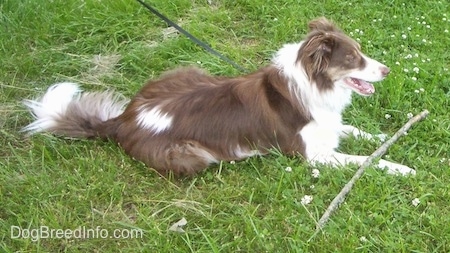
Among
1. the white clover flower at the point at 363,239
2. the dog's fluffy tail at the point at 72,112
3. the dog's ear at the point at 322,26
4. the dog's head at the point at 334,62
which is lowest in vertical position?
the white clover flower at the point at 363,239

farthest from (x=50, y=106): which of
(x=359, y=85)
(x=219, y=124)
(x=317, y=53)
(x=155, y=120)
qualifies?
(x=359, y=85)

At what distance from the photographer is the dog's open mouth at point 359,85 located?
379 centimetres

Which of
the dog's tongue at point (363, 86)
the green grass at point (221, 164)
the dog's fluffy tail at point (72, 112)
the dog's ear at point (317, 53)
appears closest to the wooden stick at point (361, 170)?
the green grass at point (221, 164)

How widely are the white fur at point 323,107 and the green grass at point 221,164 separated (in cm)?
13

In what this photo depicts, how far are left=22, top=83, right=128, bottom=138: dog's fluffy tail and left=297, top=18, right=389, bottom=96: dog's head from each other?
1473mm

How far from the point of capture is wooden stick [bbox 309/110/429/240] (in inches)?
132

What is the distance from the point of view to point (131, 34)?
529cm

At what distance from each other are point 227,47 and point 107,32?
1153mm

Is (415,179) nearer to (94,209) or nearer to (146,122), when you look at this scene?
(146,122)

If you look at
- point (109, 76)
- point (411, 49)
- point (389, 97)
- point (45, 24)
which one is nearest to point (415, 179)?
point (389, 97)

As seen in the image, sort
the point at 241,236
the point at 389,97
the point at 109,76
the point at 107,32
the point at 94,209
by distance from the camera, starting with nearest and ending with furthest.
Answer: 1. the point at 241,236
2. the point at 94,209
3. the point at 389,97
4. the point at 109,76
5. the point at 107,32

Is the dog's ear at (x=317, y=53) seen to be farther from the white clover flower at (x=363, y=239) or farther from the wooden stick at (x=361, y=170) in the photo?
the white clover flower at (x=363, y=239)

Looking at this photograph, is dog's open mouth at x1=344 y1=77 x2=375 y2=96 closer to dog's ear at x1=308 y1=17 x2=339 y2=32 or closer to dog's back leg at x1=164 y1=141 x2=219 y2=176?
dog's ear at x1=308 y1=17 x2=339 y2=32

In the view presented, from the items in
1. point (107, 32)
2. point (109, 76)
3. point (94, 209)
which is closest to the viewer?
point (94, 209)
